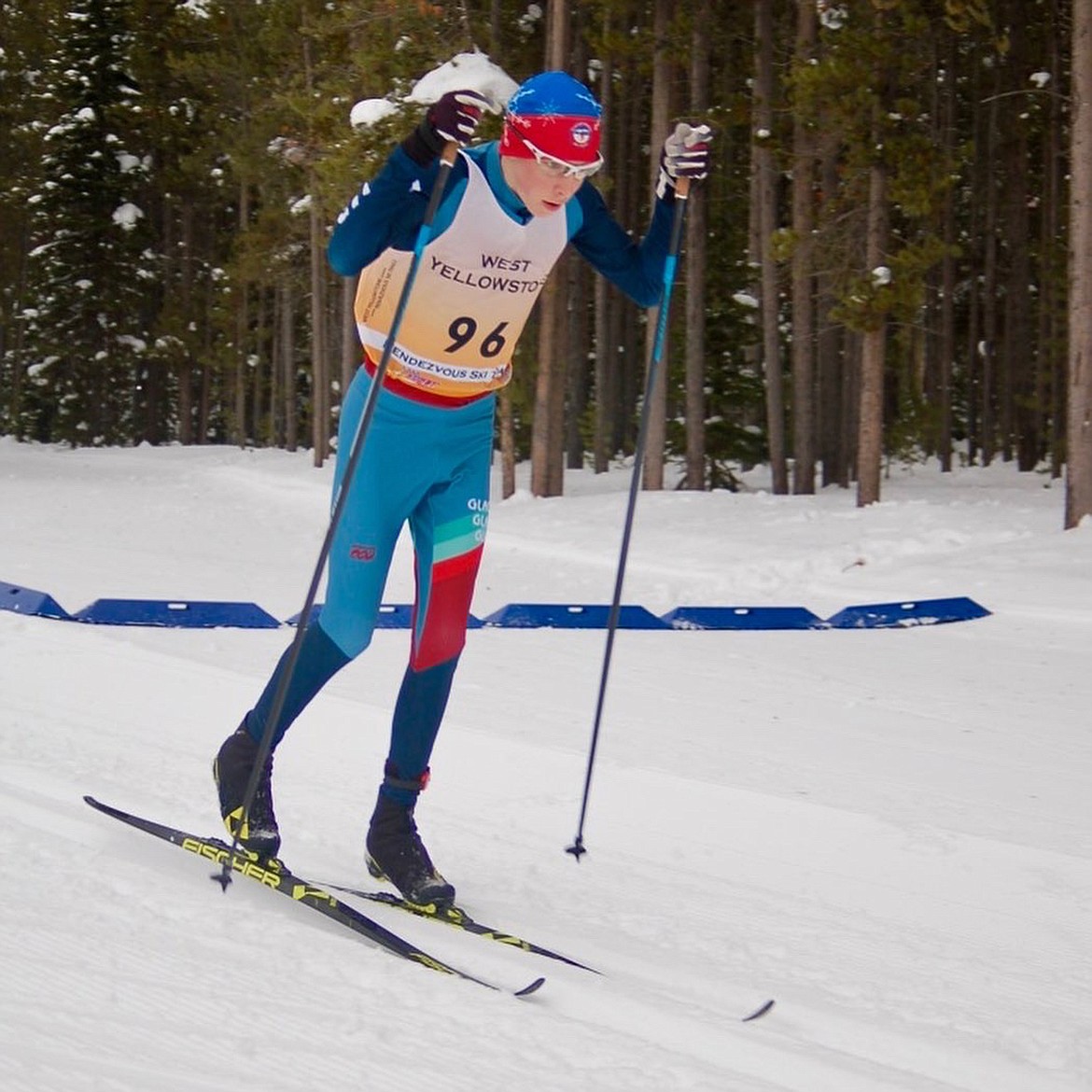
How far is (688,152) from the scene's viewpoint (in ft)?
13.1

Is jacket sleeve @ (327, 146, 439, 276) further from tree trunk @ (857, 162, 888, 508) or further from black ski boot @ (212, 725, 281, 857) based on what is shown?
tree trunk @ (857, 162, 888, 508)

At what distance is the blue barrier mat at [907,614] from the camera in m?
9.45

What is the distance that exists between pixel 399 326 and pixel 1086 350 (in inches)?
429

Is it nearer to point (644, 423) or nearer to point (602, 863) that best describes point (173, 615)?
point (602, 863)

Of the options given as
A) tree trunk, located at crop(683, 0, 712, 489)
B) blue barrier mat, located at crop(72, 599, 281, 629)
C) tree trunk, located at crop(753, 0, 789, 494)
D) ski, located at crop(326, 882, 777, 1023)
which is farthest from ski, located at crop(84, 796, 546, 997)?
tree trunk, located at crop(683, 0, 712, 489)

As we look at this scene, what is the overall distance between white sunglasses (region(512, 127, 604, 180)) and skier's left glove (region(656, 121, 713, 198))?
0.45 meters

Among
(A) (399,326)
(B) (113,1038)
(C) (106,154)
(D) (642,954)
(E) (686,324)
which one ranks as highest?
(C) (106,154)

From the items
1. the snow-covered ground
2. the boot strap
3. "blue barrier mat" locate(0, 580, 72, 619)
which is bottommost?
the snow-covered ground

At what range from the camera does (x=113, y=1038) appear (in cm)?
245

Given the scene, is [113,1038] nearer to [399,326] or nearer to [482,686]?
[399,326]

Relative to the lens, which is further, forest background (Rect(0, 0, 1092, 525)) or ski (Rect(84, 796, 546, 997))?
forest background (Rect(0, 0, 1092, 525))

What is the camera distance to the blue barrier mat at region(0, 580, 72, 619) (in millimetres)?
8180

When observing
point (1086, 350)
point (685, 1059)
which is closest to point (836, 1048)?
point (685, 1059)

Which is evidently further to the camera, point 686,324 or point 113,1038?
point 686,324
